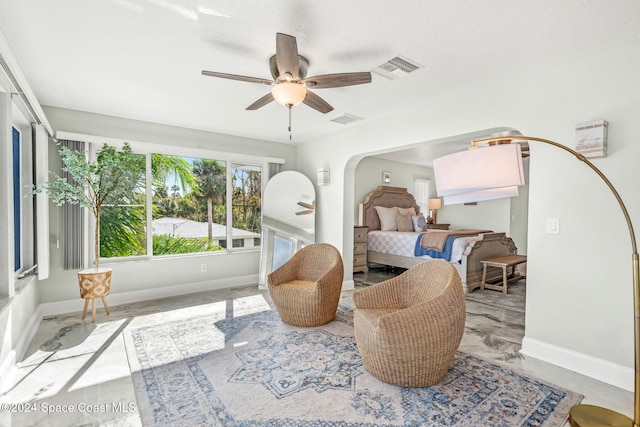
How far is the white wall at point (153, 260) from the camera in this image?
370 centimetres

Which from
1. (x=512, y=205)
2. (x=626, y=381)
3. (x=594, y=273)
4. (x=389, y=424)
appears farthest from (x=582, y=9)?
(x=512, y=205)

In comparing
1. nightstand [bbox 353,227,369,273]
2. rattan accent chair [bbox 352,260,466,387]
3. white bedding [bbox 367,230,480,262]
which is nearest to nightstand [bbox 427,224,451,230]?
white bedding [bbox 367,230,480,262]

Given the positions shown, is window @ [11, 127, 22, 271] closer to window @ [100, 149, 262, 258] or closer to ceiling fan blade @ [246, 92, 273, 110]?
window @ [100, 149, 262, 258]

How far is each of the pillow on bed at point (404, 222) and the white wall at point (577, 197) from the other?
11.8 feet

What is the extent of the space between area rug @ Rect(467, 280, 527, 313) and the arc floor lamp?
7.17ft

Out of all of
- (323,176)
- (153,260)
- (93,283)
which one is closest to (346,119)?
(323,176)

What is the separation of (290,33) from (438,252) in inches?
159

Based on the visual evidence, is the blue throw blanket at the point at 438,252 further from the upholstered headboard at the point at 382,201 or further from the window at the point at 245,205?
the window at the point at 245,205

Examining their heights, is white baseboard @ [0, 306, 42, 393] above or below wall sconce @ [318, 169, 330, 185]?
below

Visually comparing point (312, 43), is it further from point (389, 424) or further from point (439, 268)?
point (389, 424)

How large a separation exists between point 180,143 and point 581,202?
4.57m

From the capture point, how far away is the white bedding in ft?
15.9

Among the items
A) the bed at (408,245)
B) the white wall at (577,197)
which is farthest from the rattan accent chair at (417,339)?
the bed at (408,245)

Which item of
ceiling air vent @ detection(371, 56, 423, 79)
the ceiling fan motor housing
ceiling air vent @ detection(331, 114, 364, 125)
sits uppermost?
ceiling air vent @ detection(371, 56, 423, 79)
